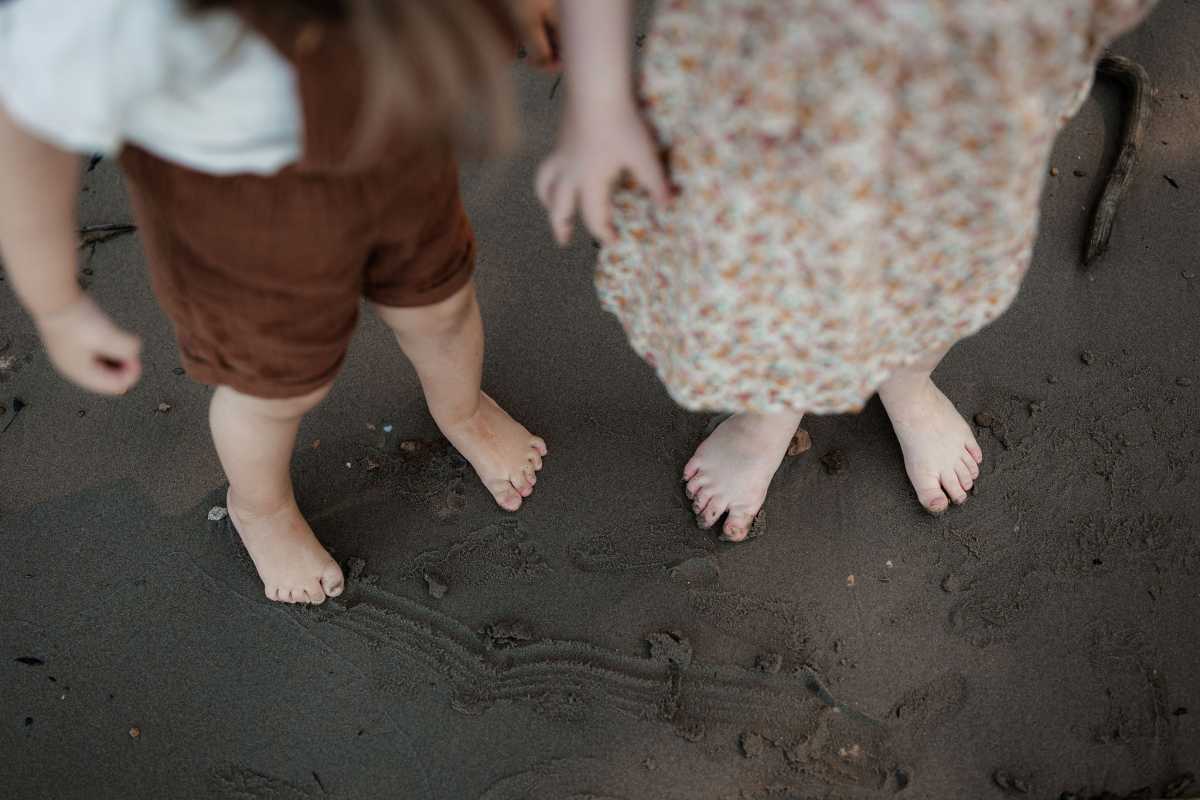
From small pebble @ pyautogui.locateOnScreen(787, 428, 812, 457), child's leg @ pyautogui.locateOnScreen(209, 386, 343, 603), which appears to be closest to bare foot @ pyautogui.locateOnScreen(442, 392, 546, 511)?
child's leg @ pyautogui.locateOnScreen(209, 386, 343, 603)

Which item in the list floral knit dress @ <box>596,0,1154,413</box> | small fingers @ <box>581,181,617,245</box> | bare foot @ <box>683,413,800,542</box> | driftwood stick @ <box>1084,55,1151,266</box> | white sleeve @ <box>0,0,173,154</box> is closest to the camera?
white sleeve @ <box>0,0,173,154</box>

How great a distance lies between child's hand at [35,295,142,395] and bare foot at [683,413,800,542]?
0.82 m

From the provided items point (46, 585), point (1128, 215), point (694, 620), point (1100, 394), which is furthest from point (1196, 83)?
point (46, 585)

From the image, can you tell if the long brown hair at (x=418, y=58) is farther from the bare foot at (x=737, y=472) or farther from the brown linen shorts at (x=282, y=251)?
the bare foot at (x=737, y=472)

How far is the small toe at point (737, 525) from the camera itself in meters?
1.44

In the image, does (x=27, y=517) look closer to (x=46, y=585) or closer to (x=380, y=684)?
(x=46, y=585)

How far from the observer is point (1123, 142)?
5.60 feet

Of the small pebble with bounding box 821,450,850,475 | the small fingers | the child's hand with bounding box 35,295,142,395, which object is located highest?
the small fingers

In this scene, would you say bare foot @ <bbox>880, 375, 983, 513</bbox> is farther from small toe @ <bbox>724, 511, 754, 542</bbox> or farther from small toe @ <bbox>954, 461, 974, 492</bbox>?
small toe @ <bbox>724, 511, 754, 542</bbox>

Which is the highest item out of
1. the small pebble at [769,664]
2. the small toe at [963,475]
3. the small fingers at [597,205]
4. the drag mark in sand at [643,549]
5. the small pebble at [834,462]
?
the small fingers at [597,205]

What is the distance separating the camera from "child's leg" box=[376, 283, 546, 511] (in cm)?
118

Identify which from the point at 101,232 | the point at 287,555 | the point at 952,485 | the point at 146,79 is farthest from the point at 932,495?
the point at 101,232

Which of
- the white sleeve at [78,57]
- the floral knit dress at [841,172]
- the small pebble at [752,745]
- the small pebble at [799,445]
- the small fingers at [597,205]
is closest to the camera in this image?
the white sleeve at [78,57]

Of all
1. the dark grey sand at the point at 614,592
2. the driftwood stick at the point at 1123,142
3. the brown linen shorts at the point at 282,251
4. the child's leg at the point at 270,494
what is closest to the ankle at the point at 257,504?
the child's leg at the point at 270,494
